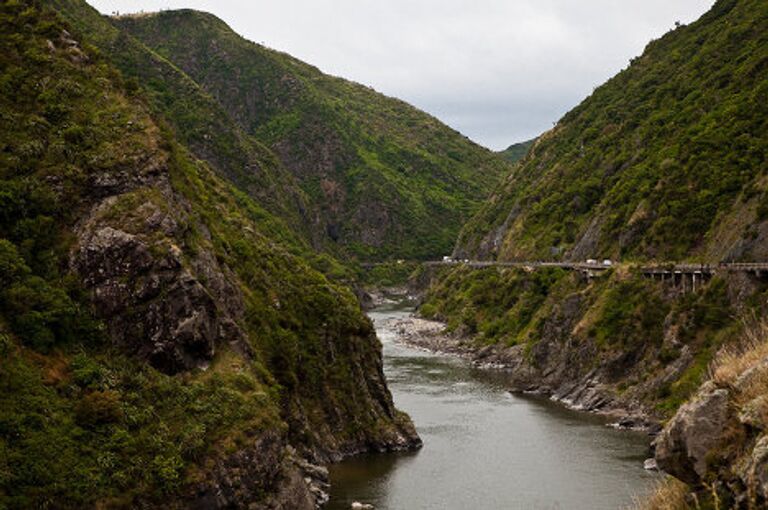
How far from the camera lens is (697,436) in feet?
79.3

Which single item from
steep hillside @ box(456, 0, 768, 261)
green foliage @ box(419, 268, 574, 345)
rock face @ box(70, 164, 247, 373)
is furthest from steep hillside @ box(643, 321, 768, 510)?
green foliage @ box(419, 268, 574, 345)

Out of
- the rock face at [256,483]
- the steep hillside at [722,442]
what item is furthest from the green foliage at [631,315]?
the steep hillside at [722,442]

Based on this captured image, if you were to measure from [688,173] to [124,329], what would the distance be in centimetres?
10313

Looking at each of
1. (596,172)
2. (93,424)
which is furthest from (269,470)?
(596,172)

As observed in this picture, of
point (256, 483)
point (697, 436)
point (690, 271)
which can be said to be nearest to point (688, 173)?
point (690, 271)

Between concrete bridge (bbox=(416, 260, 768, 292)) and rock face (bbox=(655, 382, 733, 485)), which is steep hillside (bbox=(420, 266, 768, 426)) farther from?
rock face (bbox=(655, 382, 733, 485))

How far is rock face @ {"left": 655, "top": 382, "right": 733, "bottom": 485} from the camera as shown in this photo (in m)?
23.7

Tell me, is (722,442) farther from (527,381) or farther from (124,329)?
(527,381)

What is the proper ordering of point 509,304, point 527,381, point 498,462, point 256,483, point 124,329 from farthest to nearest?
point 509,304 < point 527,381 < point 498,462 < point 124,329 < point 256,483

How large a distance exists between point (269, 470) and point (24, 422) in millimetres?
19531

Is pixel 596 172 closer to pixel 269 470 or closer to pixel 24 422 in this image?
pixel 269 470

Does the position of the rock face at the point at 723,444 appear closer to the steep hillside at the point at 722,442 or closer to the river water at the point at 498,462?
the steep hillside at the point at 722,442

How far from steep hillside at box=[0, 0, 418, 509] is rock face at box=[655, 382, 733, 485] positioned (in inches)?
1602

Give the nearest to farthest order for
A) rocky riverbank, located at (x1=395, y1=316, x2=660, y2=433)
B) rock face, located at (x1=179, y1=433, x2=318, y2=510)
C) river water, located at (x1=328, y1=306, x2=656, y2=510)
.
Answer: rock face, located at (x1=179, y1=433, x2=318, y2=510) < river water, located at (x1=328, y1=306, x2=656, y2=510) < rocky riverbank, located at (x1=395, y1=316, x2=660, y2=433)
